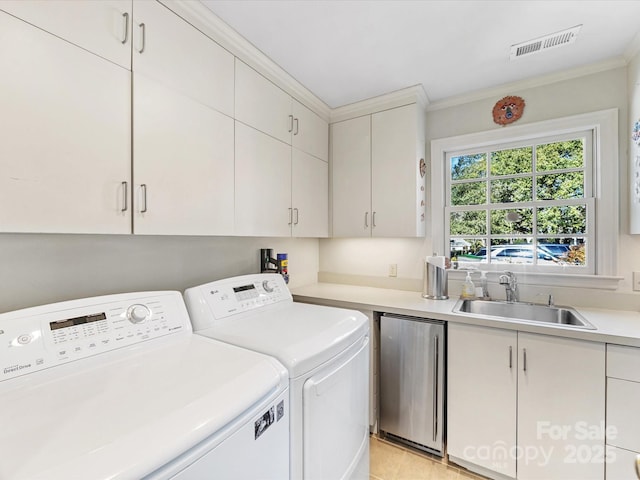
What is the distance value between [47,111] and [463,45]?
194cm

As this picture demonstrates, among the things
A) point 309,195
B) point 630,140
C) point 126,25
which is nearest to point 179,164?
point 126,25

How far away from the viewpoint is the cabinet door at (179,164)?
3.90ft

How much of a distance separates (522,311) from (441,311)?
2.15 feet

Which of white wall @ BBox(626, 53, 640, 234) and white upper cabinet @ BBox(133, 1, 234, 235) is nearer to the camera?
white upper cabinet @ BBox(133, 1, 234, 235)

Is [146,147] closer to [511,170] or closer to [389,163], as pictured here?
Result: [389,163]

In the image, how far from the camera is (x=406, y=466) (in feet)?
5.84

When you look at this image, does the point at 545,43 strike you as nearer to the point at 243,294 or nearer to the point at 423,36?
the point at 423,36

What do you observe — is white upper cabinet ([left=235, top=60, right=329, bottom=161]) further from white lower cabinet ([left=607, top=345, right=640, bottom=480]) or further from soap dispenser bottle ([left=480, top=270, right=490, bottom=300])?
white lower cabinet ([left=607, top=345, right=640, bottom=480])

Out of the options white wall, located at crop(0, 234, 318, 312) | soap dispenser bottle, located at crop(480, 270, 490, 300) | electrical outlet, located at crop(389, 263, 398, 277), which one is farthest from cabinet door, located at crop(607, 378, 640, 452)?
white wall, located at crop(0, 234, 318, 312)

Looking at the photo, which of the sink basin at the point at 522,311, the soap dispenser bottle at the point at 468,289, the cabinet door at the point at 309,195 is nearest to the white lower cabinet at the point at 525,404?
the sink basin at the point at 522,311

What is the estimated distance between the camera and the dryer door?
3.59ft

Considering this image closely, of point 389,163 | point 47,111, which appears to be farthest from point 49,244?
point 389,163

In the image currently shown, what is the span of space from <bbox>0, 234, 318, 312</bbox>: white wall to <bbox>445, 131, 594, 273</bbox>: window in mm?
1733

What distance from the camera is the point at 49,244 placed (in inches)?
47.8
